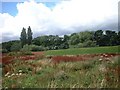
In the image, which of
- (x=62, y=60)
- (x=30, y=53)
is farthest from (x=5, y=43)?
(x=62, y=60)

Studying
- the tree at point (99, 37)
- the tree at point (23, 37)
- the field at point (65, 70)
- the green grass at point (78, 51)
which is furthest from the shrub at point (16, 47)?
the tree at point (99, 37)

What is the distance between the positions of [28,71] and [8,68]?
53.6 inches

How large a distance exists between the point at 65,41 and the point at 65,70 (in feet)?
7.30

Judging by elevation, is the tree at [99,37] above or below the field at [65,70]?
above

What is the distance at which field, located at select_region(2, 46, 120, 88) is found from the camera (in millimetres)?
8667

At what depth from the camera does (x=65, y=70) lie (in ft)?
35.7

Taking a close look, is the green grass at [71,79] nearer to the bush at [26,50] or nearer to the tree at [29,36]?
the bush at [26,50]

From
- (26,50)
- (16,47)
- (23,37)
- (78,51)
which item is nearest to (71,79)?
(78,51)

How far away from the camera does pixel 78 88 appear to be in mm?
8023

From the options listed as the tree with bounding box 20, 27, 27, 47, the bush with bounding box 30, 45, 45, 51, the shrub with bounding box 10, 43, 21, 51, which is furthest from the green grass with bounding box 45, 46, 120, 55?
the shrub with bounding box 10, 43, 21, 51

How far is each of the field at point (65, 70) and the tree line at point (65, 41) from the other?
566mm

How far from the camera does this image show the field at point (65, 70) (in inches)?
341

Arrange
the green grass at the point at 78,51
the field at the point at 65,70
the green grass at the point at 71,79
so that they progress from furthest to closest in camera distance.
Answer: the green grass at the point at 78,51 < the field at the point at 65,70 < the green grass at the point at 71,79

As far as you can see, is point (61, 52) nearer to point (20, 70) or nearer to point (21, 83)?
point (20, 70)
